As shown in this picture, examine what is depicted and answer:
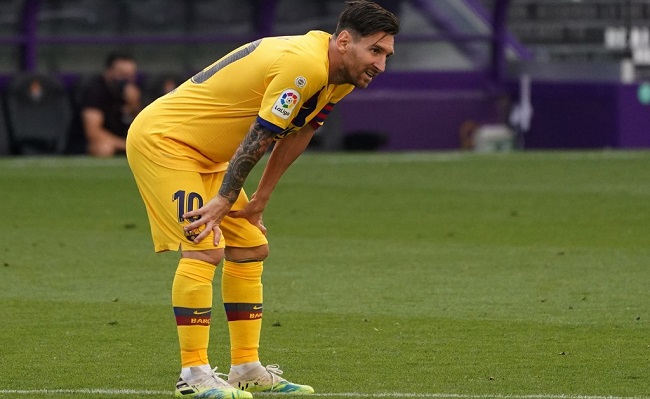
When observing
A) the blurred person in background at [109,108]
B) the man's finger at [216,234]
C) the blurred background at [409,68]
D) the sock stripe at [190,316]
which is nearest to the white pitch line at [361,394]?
the sock stripe at [190,316]

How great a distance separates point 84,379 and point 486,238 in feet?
21.0

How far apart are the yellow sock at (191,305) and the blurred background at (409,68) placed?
1594 centimetres

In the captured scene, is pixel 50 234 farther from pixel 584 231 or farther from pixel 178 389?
pixel 178 389

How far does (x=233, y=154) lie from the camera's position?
646 cm

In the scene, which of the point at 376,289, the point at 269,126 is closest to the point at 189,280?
the point at 269,126

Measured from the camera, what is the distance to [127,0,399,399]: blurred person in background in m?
6.14

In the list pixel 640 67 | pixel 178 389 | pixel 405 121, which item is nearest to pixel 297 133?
pixel 178 389

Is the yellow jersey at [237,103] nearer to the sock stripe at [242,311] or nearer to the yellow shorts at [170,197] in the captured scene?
the yellow shorts at [170,197]

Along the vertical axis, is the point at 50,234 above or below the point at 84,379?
below

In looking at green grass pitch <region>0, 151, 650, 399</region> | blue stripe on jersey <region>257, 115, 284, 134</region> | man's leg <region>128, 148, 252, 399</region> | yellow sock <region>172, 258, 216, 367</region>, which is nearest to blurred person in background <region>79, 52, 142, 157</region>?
green grass pitch <region>0, 151, 650, 399</region>

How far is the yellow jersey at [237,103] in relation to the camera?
6.03 metres

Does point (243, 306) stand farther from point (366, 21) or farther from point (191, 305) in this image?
point (366, 21)

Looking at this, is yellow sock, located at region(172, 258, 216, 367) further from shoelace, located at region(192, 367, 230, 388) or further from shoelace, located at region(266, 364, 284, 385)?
shoelace, located at region(266, 364, 284, 385)

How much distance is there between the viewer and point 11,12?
77.9 ft
